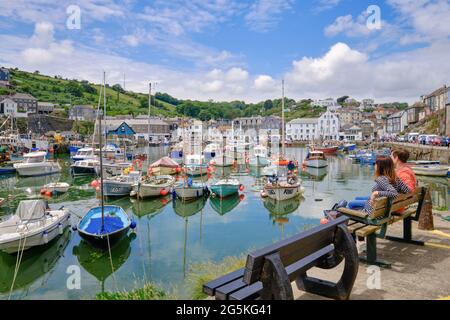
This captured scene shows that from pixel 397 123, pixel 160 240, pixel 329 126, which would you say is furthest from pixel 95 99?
pixel 160 240

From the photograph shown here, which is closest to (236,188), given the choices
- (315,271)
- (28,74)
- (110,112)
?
(315,271)

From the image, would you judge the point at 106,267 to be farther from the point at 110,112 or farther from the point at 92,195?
the point at 110,112

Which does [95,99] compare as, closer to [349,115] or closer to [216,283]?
[349,115]

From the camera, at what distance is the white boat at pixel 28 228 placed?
12570 mm

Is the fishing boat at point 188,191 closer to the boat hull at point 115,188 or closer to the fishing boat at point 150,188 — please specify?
the fishing boat at point 150,188

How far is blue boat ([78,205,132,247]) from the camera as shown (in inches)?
533

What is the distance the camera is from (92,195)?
2605cm

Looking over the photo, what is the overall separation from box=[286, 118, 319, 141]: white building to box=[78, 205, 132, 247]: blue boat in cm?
10431

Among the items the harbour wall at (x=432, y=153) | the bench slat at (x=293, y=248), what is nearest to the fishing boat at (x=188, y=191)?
the bench slat at (x=293, y=248)

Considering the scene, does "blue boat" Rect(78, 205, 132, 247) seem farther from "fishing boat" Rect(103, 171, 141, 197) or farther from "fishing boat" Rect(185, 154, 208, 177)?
"fishing boat" Rect(185, 154, 208, 177)

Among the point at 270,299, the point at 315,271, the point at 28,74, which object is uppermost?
the point at 28,74

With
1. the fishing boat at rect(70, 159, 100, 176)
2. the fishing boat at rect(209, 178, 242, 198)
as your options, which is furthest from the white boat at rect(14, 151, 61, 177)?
the fishing boat at rect(209, 178, 242, 198)

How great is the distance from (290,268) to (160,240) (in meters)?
11.9
